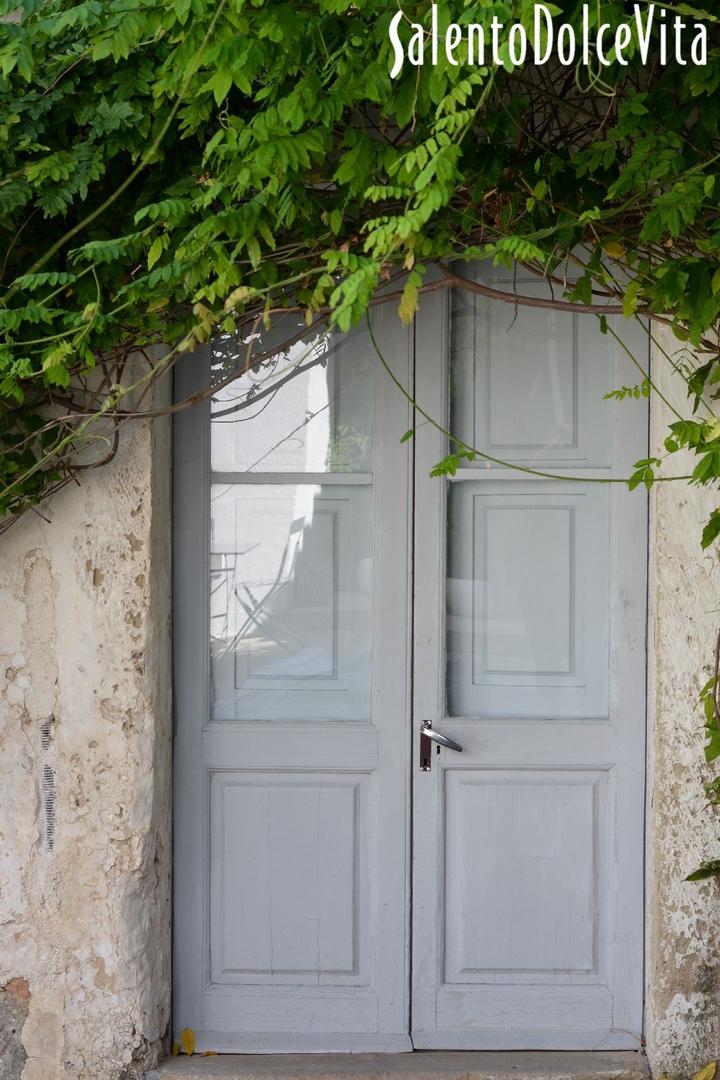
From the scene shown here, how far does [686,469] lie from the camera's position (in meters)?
2.67

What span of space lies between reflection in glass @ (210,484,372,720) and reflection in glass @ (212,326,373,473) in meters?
0.08

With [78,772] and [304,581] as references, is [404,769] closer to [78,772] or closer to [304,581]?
[304,581]

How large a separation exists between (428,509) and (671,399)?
0.72 m

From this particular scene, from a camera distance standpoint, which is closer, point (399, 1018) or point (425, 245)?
point (425, 245)

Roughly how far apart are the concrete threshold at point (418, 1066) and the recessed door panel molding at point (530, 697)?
0.17 ft

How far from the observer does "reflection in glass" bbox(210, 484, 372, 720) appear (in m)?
2.92

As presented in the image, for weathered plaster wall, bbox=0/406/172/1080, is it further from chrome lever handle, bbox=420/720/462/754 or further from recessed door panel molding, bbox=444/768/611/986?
recessed door panel molding, bbox=444/768/611/986

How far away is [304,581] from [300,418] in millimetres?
466

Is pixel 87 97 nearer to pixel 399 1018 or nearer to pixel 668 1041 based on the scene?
pixel 399 1018

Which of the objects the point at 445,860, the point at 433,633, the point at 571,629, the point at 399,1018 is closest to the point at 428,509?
the point at 433,633

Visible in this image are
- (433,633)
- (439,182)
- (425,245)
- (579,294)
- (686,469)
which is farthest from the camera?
(433,633)

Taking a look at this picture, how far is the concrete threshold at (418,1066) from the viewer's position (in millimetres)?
2723

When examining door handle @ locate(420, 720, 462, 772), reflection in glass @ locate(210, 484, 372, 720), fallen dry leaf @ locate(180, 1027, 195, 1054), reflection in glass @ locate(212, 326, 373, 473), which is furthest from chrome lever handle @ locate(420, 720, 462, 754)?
fallen dry leaf @ locate(180, 1027, 195, 1054)

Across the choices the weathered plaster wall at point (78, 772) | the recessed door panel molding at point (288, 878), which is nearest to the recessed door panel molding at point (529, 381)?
the weathered plaster wall at point (78, 772)
